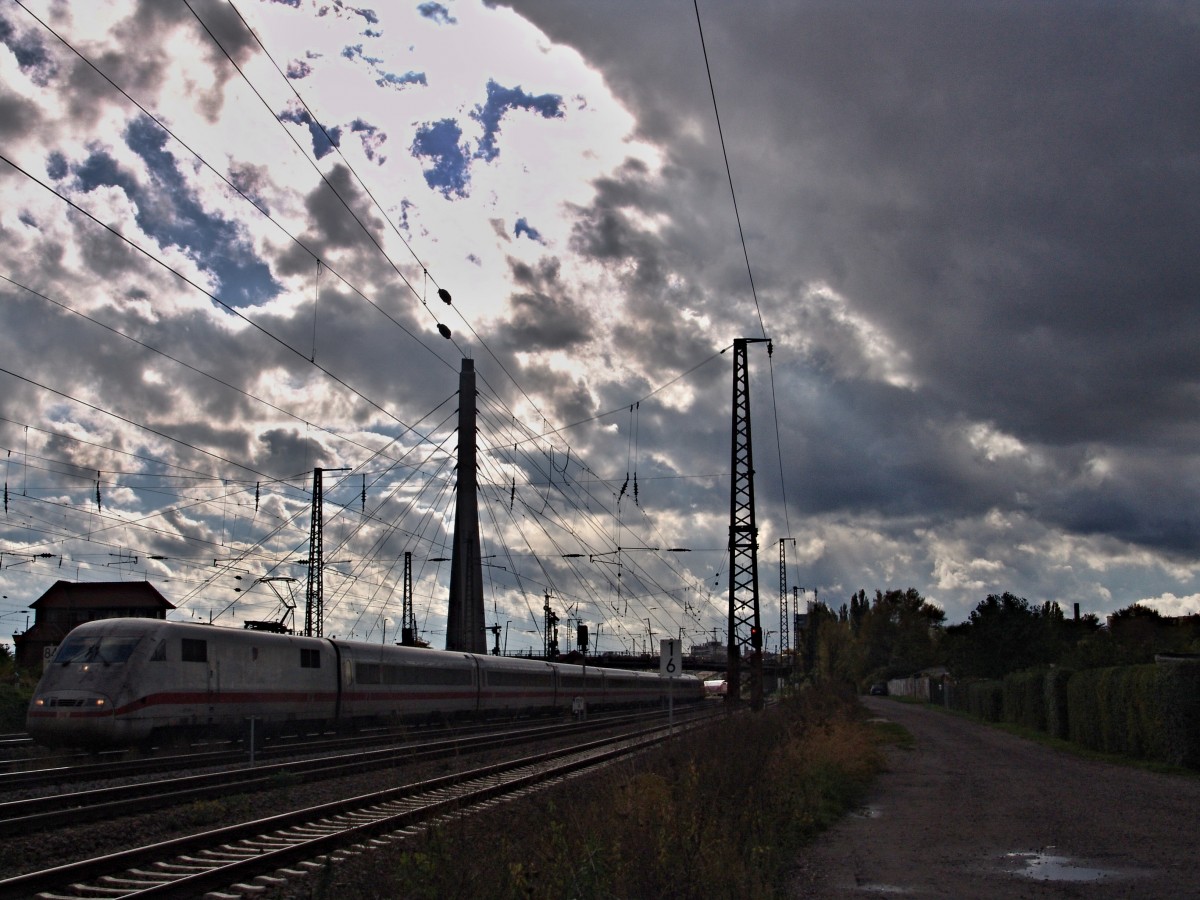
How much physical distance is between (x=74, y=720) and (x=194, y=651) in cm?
337

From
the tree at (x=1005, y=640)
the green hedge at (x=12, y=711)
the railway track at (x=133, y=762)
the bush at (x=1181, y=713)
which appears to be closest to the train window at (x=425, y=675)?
the railway track at (x=133, y=762)

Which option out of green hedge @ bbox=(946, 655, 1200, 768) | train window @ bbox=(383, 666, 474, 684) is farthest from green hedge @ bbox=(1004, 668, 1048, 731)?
train window @ bbox=(383, 666, 474, 684)

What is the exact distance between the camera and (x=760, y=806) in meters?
13.3

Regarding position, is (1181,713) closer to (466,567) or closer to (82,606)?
(466,567)

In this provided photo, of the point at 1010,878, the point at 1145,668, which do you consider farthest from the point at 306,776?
the point at 1145,668

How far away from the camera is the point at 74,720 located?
23219mm

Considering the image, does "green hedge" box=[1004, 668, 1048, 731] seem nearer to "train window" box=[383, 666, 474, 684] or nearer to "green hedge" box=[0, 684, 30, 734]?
"train window" box=[383, 666, 474, 684]

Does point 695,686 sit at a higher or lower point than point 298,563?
lower

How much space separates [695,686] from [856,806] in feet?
260

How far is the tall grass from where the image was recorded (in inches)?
331

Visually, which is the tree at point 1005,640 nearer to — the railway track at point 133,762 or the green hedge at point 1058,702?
the green hedge at point 1058,702

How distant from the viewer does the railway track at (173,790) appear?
1338 cm

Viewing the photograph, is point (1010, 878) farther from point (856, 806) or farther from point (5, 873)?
point (5, 873)

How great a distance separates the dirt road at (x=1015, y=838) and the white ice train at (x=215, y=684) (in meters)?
16.0
